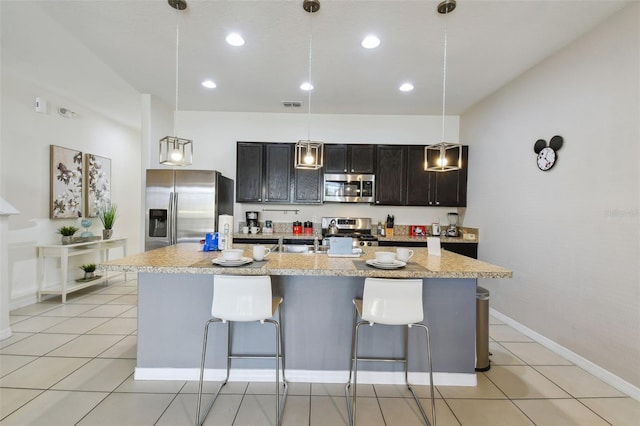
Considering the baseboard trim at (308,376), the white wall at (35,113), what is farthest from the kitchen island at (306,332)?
the white wall at (35,113)

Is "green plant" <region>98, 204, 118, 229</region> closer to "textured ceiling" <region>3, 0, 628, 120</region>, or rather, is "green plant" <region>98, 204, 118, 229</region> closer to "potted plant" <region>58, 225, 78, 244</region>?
"potted plant" <region>58, 225, 78, 244</region>

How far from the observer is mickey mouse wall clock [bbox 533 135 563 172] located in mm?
2887

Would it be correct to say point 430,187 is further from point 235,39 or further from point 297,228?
point 235,39

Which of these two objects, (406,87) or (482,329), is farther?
(406,87)

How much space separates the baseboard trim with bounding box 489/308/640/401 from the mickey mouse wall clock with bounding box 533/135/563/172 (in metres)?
1.74

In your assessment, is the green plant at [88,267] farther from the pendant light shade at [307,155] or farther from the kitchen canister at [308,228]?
the pendant light shade at [307,155]

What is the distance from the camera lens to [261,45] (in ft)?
9.52

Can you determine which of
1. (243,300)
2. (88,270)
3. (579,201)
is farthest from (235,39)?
(88,270)

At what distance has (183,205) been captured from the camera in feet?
13.0

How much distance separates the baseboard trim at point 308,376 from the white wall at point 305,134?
2.88 m

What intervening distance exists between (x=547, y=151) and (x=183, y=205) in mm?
4329

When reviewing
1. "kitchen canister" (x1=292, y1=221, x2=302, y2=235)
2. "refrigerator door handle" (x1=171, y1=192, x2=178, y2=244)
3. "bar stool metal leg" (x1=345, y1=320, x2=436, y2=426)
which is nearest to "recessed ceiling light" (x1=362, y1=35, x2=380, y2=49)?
"bar stool metal leg" (x1=345, y1=320, x2=436, y2=426)

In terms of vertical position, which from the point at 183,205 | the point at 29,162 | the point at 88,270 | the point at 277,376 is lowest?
the point at 277,376

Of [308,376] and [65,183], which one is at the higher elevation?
[65,183]
